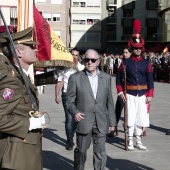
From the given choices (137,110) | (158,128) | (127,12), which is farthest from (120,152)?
(127,12)

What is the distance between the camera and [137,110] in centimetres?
849

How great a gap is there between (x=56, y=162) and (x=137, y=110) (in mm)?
1817

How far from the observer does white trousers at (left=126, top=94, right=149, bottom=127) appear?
27.6 feet

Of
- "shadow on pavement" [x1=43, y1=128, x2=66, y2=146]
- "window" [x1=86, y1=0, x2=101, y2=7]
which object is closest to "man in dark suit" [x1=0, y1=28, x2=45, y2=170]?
"shadow on pavement" [x1=43, y1=128, x2=66, y2=146]

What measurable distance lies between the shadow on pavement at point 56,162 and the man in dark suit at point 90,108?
44.2 inches

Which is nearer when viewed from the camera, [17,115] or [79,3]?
[17,115]

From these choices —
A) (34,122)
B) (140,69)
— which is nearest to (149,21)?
(140,69)

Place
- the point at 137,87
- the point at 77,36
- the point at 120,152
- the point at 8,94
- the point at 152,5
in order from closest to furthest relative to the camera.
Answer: the point at 8,94 → the point at 120,152 → the point at 137,87 → the point at 152,5 → the point at 77,36

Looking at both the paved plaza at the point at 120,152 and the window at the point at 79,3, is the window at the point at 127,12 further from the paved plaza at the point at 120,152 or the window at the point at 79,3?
the paved plaza at the point at 120,152

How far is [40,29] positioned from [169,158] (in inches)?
124

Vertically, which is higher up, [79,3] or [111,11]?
[79,3]

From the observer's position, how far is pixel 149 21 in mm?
73250

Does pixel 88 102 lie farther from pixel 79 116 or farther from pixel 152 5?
pixel 152 5

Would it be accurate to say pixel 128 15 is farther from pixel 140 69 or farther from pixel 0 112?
pixel 0 112
